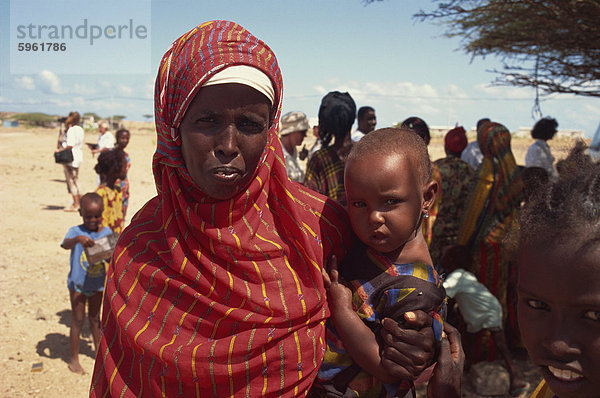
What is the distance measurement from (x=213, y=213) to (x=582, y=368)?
1061 mm

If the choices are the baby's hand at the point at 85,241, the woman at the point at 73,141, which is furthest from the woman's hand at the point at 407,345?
the woman at the point at 73,141

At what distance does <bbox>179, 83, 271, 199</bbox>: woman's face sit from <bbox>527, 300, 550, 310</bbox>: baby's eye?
2.86ft

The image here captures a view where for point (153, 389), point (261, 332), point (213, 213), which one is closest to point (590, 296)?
point (261, 332)

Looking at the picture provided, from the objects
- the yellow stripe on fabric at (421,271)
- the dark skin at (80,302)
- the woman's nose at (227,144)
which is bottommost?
the dark skin at (80,302)

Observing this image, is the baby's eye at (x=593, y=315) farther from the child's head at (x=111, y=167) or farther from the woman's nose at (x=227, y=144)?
the child's head at (x=111, y=167)

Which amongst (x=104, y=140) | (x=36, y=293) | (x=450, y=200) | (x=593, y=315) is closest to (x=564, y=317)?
(x=593, y=315)

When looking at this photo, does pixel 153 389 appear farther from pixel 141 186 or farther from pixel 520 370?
pixel 141 186

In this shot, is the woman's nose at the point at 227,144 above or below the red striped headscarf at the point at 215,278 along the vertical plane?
above

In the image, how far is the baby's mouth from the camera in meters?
0.96

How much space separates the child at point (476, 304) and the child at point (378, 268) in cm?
255

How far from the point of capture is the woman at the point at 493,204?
4266mm

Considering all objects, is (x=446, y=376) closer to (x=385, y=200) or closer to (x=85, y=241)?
(x=385, y=200)

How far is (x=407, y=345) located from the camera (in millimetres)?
1343

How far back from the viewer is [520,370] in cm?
446
